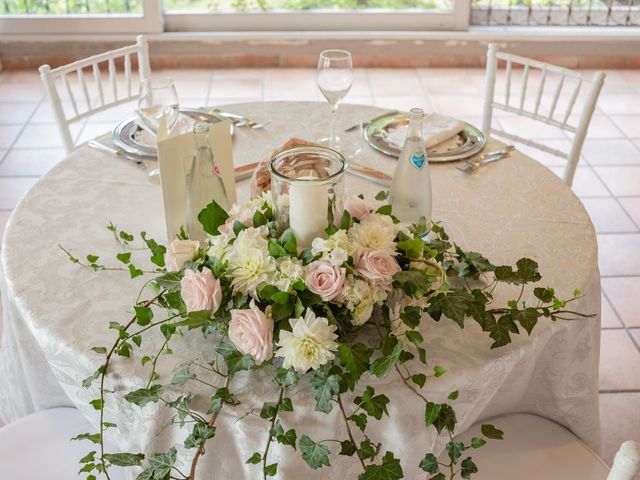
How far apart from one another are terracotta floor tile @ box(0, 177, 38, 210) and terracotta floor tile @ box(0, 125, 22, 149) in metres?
0.37

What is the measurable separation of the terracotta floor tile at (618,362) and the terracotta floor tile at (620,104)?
1.90 meters

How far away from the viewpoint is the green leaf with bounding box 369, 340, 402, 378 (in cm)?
91

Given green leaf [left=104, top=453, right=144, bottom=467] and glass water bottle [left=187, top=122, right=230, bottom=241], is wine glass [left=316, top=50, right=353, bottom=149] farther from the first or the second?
green leaf [left=104, top=453, right=144, bottom=467]

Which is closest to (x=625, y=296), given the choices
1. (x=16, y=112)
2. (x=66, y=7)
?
(x=16, y=112)

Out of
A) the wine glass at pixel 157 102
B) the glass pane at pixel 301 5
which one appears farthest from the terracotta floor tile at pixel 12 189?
the glass pane at pixel 301 5

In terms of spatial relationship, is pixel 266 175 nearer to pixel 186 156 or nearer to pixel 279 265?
pixel 186 156

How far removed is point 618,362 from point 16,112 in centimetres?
308

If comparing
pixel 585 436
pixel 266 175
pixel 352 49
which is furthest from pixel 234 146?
pixel 352 49

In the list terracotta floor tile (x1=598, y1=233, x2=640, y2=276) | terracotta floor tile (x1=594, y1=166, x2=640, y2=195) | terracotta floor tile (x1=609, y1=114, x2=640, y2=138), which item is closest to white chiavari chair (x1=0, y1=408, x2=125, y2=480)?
terracotta floor tile (x1=598, y1=233, x2=640, y2=276)

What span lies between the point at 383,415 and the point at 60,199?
0.83 metres

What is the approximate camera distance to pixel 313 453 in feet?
2.99

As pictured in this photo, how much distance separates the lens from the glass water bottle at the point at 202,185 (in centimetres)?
117

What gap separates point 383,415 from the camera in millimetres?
1003

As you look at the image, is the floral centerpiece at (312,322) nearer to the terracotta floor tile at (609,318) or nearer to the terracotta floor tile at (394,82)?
the terracotta floor tile at (609,318)
